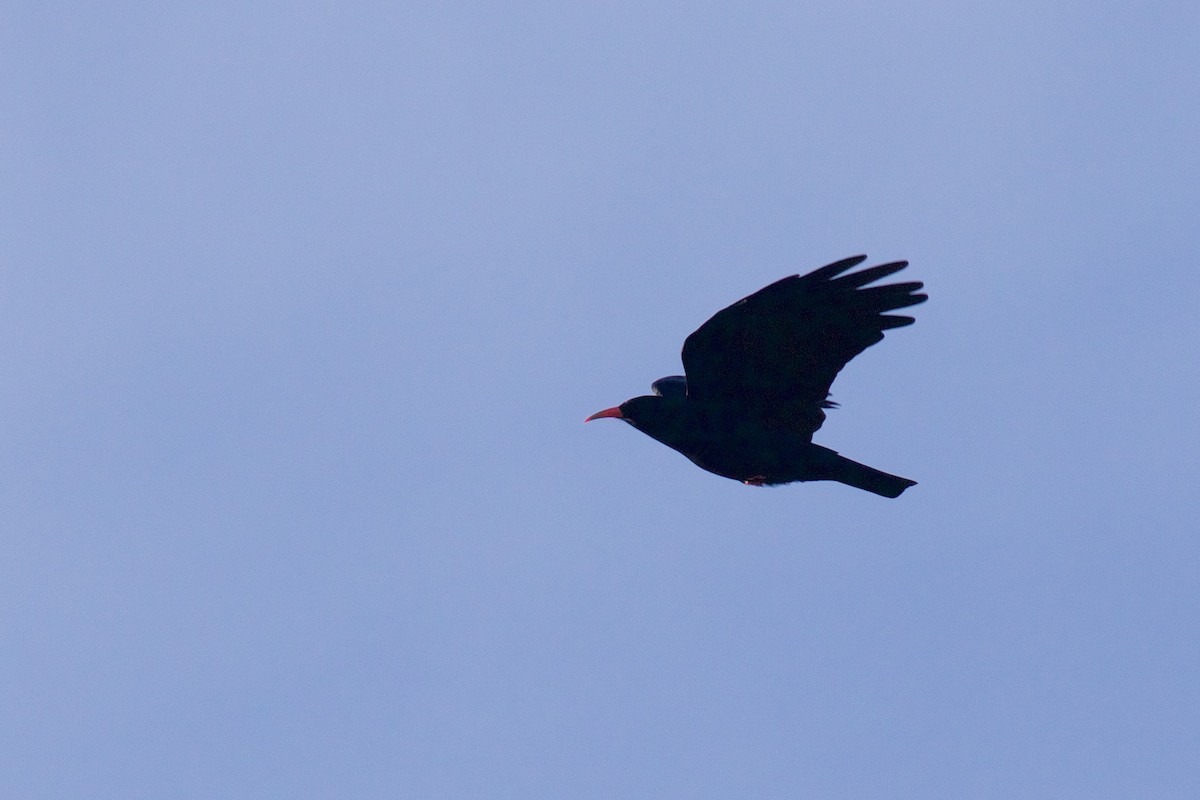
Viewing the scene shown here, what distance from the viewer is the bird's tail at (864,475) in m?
13.3

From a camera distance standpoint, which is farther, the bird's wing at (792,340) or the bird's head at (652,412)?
the bird's head at (652,412)

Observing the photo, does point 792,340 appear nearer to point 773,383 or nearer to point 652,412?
point 773,383

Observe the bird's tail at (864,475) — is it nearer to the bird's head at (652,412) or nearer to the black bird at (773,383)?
the black bird at (773,383)

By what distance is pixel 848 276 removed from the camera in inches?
492

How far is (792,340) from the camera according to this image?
12961mm

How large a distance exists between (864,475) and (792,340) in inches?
59.2

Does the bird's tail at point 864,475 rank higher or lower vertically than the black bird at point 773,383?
lower

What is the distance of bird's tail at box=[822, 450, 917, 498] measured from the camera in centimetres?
1334

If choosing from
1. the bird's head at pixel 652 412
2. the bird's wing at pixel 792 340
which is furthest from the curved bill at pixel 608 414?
the bird's wing at pixel 792 340

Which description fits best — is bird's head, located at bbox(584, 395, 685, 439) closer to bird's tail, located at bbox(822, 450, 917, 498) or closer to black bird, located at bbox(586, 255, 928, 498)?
black bird, located at bbox(586, 255, 928, 498)

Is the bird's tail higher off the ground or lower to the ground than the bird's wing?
lower

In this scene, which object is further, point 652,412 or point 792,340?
point 652,412

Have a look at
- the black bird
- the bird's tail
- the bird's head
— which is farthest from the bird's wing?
the bird's tail

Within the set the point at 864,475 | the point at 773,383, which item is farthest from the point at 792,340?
the point at 864,475
